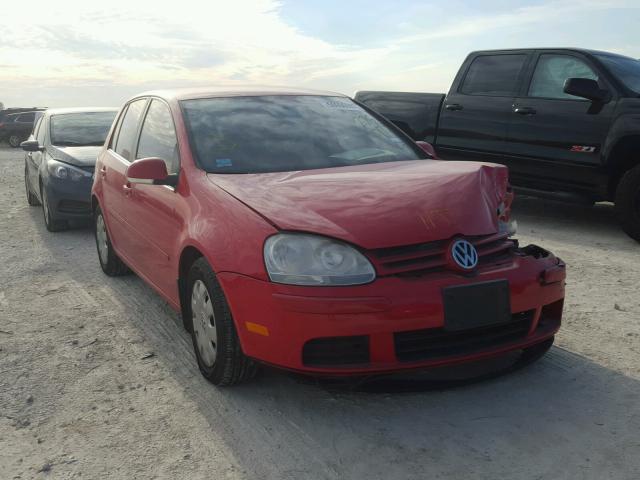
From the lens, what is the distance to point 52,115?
900 cm

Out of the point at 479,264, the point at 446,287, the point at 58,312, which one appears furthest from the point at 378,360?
the point at 58,312

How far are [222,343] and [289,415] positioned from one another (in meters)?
0.44

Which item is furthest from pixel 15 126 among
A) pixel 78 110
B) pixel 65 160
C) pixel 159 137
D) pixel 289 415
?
pixel 289 415

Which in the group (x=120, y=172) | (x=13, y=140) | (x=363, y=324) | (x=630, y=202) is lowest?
(x=13, y=140)

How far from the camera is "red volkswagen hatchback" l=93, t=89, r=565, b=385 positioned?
2.68m

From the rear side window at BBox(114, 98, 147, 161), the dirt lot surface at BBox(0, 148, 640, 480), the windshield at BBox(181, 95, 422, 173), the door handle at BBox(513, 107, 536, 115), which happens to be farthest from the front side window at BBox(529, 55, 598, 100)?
the rear side window at BBox(114, 98, 147, 161)

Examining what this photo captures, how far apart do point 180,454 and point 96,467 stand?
1.06ft

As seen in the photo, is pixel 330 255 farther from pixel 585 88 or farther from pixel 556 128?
pixel 556 128

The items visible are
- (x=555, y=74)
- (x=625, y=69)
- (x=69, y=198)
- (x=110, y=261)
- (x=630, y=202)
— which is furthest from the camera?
(x=69, y=198)

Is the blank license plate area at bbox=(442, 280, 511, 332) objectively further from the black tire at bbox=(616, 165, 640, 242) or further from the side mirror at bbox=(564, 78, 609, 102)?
the side mirror at bbox=(564, 78, 609, 102)

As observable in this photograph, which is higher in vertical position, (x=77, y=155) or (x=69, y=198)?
(x=77, y=155)

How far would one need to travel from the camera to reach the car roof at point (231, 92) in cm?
416

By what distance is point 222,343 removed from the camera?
3.02 m

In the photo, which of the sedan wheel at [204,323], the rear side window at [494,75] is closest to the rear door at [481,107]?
the rear side window at [494,75]
